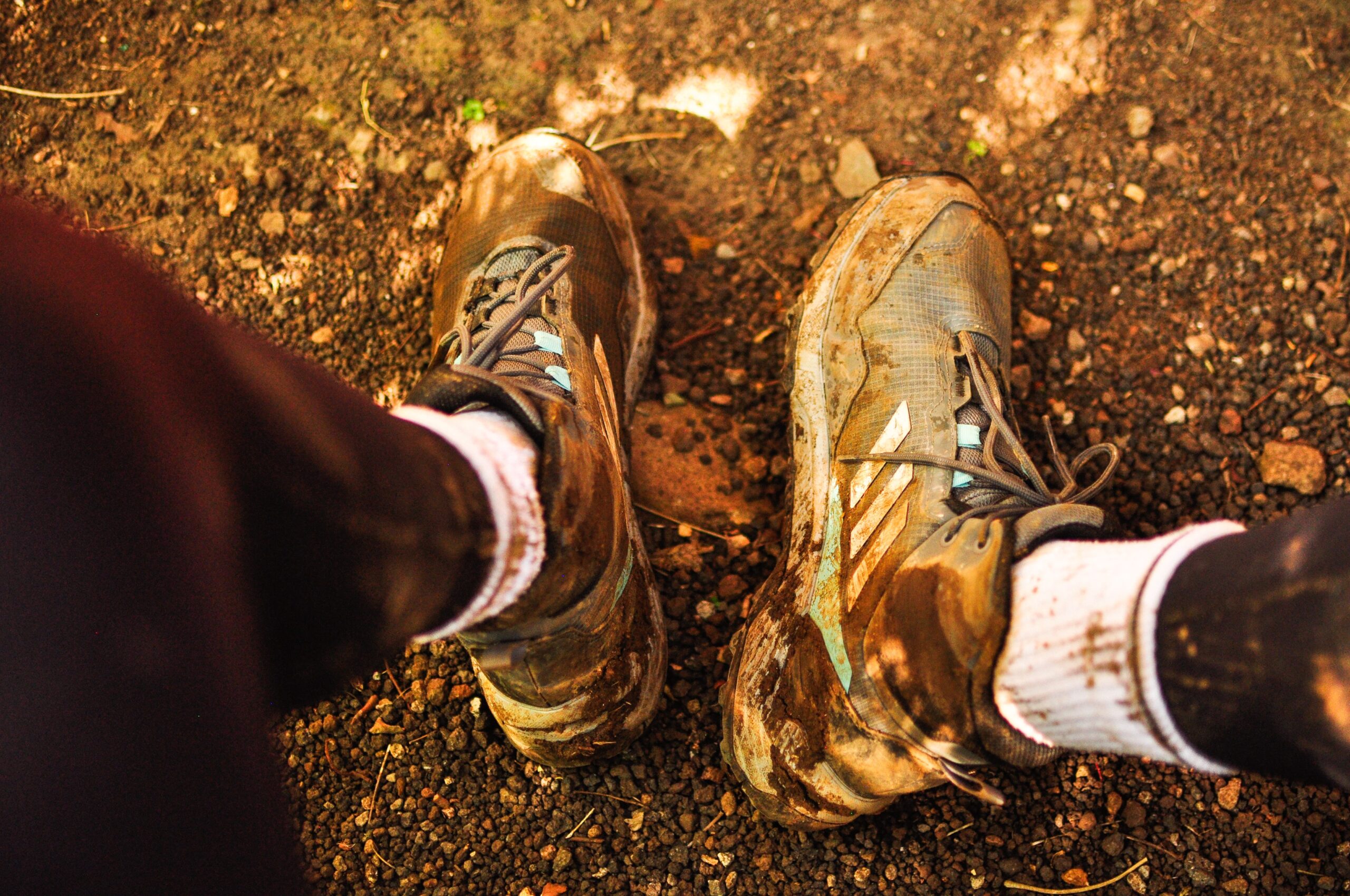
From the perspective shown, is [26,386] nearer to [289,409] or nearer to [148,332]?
[148,332]

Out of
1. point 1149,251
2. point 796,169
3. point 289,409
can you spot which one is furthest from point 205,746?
point 1149,251

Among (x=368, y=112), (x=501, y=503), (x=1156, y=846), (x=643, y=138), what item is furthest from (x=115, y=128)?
(x=1156, y=846)

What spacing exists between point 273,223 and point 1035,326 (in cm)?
219

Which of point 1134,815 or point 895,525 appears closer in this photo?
point 895,525

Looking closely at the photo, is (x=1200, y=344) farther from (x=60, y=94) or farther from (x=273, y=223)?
(x=60, y=94)

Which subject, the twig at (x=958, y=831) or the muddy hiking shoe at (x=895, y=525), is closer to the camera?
the muddy hiking shoe at (x=895, y=525)

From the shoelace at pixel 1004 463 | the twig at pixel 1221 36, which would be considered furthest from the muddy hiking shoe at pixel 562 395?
the twig at pixel 1221 36

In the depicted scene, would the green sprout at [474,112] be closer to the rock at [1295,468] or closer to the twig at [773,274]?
the twig at [773,274]

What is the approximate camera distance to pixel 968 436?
1.81 meters

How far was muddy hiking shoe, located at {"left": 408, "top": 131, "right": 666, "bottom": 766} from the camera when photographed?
1.33m

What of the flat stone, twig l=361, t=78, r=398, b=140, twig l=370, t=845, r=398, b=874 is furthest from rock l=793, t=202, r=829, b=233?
twig l=370, t=845, r=398, b=874

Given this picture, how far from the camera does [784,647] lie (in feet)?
5.79

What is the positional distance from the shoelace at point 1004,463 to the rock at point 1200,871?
0.86 metres

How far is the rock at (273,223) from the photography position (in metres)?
2.35
